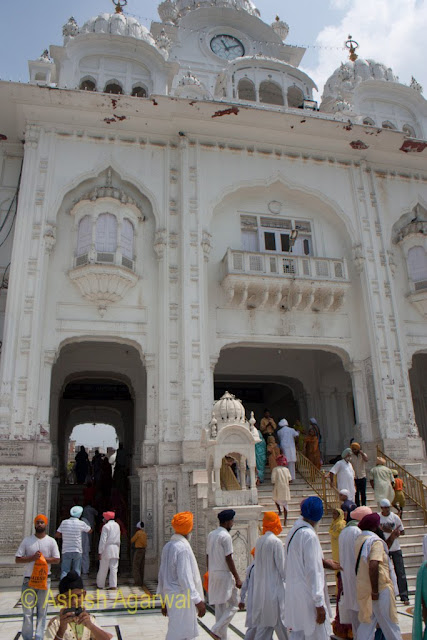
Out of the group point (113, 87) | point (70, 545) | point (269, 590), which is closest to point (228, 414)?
point (70, 545)

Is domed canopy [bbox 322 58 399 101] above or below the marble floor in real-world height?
above

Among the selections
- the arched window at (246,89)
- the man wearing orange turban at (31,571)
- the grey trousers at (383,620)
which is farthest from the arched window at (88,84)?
the grey trousers at (383,620)

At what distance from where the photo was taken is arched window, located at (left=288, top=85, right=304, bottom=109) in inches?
744

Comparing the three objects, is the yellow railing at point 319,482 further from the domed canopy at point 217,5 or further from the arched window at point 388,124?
the domed canopy at point 217,5

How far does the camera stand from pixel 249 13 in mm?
22531

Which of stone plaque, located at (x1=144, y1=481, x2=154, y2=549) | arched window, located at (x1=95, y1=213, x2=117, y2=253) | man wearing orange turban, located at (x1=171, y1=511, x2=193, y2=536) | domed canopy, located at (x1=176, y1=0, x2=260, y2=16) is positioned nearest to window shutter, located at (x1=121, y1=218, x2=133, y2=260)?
arched window, located at (x1=95, y1=213, x2=117, y2=253)

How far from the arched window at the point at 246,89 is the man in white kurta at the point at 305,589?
17.0 meters

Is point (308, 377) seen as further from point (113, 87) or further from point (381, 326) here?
point (113, 87)

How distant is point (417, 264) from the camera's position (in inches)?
650

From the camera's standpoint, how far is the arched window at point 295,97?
1891 centimetres

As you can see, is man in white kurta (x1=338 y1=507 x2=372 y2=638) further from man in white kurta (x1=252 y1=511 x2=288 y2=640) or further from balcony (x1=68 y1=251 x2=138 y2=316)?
balcony (x1=68 y1=251 x2=138 y2=316)

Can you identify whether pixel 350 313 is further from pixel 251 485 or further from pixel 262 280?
pixel 251 485

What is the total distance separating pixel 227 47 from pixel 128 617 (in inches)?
837

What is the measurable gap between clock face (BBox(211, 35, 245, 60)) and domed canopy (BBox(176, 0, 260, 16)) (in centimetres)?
135
